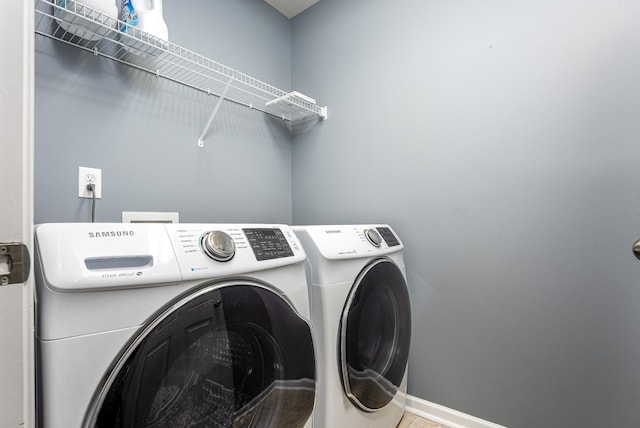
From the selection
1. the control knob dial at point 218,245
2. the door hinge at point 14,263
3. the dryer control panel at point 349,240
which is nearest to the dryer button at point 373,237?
the dryer control panel at point 349,240

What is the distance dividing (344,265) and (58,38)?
1274 millimetres

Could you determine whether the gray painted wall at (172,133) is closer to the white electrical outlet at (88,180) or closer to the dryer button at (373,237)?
the white electrical outlet at (88,180)

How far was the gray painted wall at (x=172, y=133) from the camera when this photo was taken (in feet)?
3.45

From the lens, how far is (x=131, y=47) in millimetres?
1139

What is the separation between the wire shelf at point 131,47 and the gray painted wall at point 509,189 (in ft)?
2.01

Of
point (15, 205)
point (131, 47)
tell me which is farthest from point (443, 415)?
point (131, 47)

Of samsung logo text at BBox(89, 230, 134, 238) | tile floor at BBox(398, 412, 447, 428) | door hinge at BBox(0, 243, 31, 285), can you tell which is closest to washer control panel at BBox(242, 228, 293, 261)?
samsung logo text at BBox(89, 230, 134, 238)

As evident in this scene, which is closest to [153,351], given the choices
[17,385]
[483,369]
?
[17,385]

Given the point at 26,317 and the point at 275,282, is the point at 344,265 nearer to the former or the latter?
the point at 275,282

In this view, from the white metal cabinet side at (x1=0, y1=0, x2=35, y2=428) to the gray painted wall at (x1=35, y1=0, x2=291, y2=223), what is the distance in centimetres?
78

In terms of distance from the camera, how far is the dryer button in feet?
3.90

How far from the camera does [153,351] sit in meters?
0.54

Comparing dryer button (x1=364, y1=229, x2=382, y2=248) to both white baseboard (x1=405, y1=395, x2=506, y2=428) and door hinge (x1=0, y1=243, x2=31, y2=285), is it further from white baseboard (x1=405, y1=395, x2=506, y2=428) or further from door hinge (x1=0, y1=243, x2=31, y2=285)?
door hinge (x1=0, y1=243, x2=31, y2=285)

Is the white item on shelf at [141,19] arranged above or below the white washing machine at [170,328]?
above
